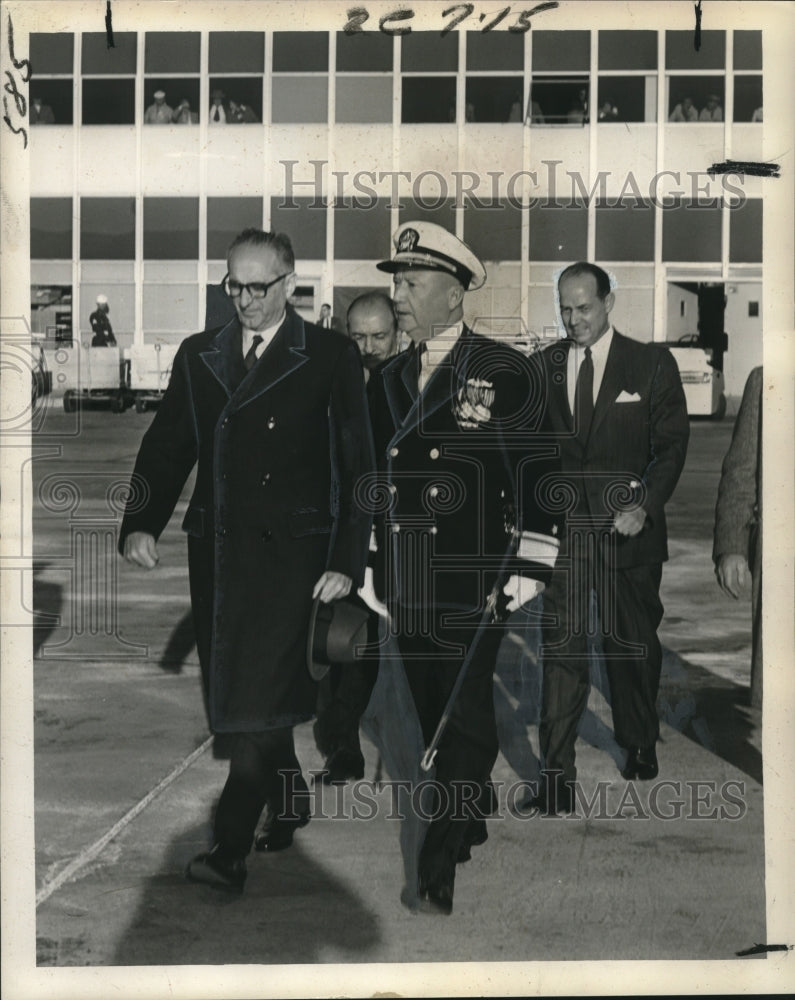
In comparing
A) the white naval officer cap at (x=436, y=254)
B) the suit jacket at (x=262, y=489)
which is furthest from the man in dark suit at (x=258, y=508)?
the white naval officer cap at (x=436, y=254)

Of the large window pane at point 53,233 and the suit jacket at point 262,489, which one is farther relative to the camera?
the large window pane at point 53,233

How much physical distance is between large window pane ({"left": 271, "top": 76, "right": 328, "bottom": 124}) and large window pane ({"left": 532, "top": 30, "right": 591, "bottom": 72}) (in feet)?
2.52

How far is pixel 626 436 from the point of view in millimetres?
5113

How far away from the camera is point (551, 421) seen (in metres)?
5.09

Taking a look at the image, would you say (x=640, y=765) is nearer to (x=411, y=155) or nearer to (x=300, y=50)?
(x=411, y=155)

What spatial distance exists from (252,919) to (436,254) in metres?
2.41

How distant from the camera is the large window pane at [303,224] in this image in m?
5.04

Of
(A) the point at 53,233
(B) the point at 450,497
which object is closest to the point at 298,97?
(A) the point at 53,233

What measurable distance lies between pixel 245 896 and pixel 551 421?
6.47 feet

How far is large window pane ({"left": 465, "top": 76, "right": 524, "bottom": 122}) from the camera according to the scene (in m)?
5.11

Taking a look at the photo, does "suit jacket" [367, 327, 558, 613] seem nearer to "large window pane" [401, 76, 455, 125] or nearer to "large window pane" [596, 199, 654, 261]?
"large window pane" [596, 199, 654, 261]

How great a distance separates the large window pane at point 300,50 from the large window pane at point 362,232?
512 millimetres

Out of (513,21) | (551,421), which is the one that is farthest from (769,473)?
(513,21)

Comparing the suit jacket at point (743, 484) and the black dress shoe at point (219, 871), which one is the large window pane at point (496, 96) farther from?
the black dress shoe at point (219, 871)
